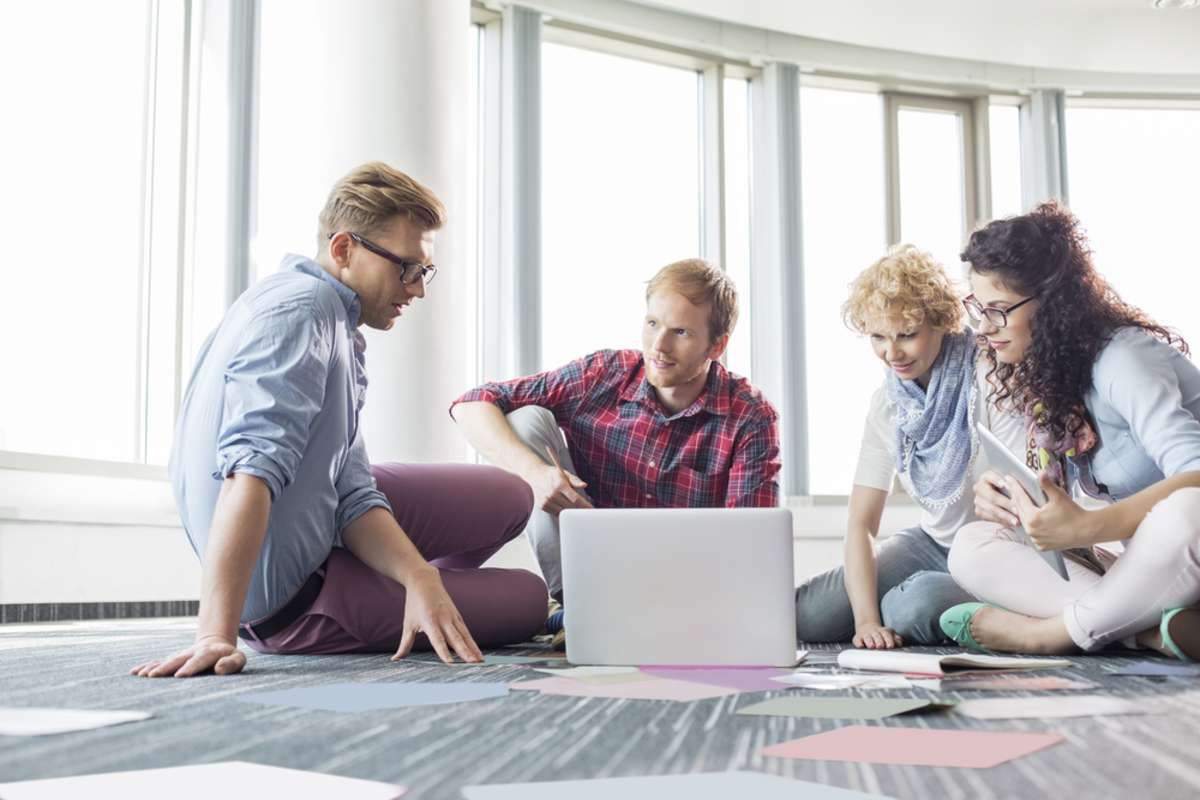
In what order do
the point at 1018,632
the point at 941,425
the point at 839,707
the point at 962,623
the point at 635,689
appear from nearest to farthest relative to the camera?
the point at 839,707, the point at 635,689, the point at 1018,632, the point at 962,623, the point at 941,425

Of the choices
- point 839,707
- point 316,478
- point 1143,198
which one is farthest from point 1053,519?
point 1143,198

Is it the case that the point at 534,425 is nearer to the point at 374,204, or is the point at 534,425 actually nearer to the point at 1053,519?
the point at 374,204

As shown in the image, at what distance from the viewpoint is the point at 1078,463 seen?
1.89 metres

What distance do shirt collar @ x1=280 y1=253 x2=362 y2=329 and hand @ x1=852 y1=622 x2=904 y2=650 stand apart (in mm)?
1024

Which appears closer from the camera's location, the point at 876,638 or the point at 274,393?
the point at 274,393

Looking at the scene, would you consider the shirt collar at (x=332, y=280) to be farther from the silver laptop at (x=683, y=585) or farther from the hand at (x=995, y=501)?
the hand at (x=995, y=501)

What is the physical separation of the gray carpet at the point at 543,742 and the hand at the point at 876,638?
0.68 meters

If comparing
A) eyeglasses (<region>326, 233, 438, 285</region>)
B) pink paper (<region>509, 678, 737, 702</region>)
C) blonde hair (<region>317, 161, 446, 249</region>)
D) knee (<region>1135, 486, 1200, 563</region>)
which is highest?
blonde hair (<region>317, 161, 446, 249</region>)

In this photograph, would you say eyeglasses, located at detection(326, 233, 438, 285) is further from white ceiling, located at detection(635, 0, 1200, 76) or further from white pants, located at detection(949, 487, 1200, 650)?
white ceiling, located at detection(635, 0, 1200, 76)

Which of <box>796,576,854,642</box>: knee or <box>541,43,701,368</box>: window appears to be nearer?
<box>796,576,854,642</box>: knee

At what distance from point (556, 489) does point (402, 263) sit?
21.1 inches

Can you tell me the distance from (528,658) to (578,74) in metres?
3.42

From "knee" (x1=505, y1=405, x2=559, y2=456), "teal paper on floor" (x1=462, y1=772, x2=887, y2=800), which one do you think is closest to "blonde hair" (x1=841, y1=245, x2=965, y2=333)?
"knee" (x1=505, y1=405, x2=559, y2=456)

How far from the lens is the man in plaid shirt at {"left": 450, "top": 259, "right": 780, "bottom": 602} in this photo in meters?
2.23
